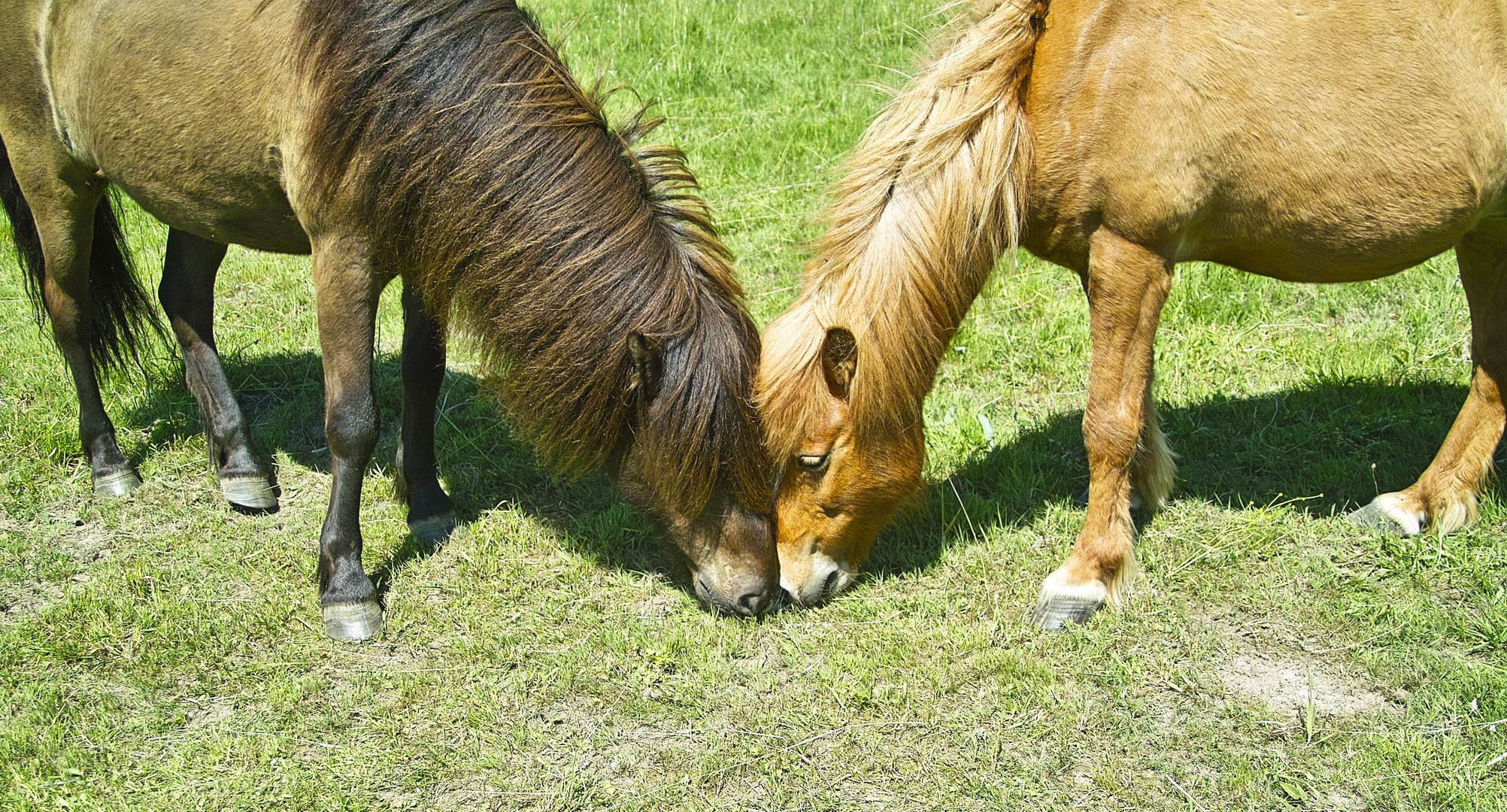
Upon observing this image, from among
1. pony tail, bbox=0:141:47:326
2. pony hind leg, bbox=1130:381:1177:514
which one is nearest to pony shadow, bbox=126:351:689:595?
pony tail, bbox=0:141:47:326

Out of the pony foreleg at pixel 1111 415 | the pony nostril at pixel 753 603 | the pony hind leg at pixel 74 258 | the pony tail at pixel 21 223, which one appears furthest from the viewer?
the pony tail at pixel 21 223

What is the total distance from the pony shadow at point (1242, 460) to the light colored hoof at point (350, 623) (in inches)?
70.5

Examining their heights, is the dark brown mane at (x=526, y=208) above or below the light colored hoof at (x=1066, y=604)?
above

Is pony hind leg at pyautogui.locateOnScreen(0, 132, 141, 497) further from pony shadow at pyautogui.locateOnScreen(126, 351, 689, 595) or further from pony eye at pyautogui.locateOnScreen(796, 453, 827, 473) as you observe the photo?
pony eye at pyautogui.locateOnScreen(796, 453, 827, 473)

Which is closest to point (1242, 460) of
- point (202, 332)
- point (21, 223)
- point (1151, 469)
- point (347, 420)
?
point (1151, 469)

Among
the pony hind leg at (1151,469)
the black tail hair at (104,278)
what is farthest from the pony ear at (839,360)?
the black tail hair at (104,278)

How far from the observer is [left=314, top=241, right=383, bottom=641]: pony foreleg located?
358cm

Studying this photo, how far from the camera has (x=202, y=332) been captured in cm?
479

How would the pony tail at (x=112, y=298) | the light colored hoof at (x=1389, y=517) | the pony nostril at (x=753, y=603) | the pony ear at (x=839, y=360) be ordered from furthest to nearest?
1. the pony tail at (x=112, y=298)
2. the light colored hoof at (x=1389, y=517)
3. the pony nostril at (x=753, y=603)
4. the pony ear at (x=839, y=360)

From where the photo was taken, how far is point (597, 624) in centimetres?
377

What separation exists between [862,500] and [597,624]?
1014 mm

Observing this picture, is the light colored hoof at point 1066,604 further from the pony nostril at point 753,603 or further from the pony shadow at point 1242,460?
the pony nostril at point 753,603

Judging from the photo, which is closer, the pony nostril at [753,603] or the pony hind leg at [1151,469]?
the pony nostril at [753,603]

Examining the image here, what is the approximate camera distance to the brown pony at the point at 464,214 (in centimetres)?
333
